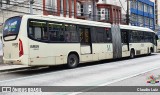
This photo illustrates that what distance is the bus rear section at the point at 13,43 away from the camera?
13289mm

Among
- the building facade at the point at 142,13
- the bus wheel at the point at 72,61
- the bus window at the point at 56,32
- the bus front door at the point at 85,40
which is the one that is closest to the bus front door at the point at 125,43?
the bus front door at the point at 85,40

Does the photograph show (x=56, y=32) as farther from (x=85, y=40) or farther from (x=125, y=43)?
(x=125, y=43)

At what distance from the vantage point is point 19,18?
13562 mm

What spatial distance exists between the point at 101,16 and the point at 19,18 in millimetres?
36142

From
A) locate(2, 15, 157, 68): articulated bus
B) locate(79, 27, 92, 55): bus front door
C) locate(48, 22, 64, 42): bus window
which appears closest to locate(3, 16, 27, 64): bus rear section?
locate(2, 15, 157, 68): articulated bus

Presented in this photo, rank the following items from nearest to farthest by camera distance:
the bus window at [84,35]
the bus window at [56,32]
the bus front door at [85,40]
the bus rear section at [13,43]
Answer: the bus rear section at [13,43], the bus window at [56,32], the bus front door at [85,40], the bus window at [84,35]

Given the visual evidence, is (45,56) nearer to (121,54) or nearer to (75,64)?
(75,64)

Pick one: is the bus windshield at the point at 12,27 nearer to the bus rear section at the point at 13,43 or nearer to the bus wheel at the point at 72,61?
the bus rear section at the point at 13,43

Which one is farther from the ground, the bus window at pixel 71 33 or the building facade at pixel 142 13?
the building facade at pixel 142 13

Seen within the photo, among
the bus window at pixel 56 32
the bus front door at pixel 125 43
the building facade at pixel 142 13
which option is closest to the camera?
the bus window at pixel 56 32

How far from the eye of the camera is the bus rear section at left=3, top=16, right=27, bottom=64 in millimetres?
13289

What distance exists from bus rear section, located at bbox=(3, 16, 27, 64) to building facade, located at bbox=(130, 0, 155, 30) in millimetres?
46603

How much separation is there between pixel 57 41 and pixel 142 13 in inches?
2182

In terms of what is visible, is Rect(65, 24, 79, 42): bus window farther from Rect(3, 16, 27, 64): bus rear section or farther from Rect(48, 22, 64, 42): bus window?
Rect(3, 16, 27, 64): bus rear section
